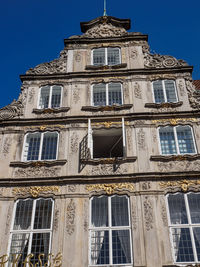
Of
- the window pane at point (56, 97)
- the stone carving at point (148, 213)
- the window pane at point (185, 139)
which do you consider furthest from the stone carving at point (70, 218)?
the window pane at point (56, 97)

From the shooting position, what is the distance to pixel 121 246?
1277cm

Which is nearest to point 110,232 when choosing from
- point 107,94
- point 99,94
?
point 107,94

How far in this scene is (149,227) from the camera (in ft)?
42.8

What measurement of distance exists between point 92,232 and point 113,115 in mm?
5851

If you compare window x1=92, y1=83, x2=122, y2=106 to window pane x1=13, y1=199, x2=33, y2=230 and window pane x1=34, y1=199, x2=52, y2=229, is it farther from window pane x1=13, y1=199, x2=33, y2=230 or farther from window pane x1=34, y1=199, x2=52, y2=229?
window pane x1=13, y1=199, x2=33, y2=230

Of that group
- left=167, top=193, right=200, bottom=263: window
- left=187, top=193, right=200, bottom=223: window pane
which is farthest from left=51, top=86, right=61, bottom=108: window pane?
left=187, top=193, right=200, bottom=223: window pane

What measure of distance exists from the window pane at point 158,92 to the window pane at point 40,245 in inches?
334

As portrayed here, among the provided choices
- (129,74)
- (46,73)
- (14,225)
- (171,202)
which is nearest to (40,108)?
(46,73)

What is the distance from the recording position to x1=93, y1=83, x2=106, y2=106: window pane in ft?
57.5

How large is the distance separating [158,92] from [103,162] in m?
5.12

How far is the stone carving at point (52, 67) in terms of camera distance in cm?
1903

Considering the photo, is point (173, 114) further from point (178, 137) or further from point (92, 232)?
point (92, 232)

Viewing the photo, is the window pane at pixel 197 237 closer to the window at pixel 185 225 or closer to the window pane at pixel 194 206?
the window at pixel 185 225

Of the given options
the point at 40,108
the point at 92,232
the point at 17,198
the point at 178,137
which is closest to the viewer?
→ the point at 92,232
